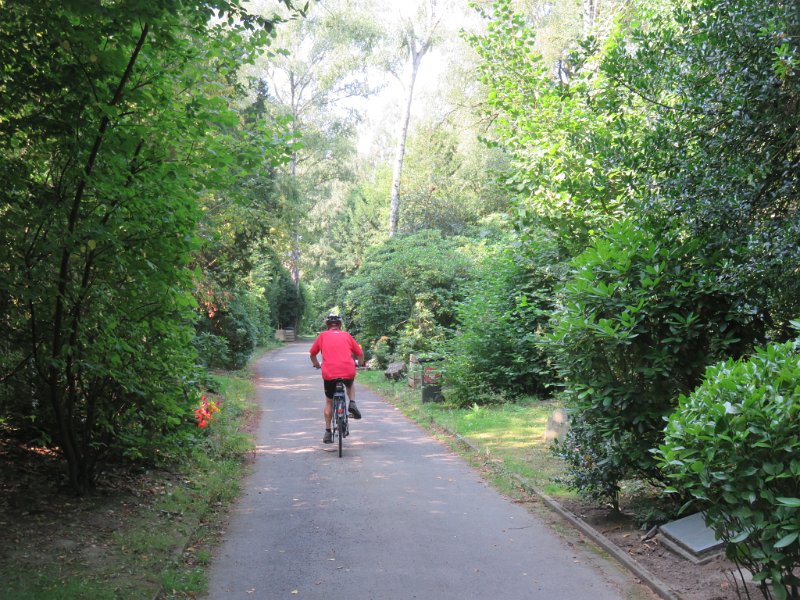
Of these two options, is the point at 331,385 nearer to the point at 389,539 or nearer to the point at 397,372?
the point at 389,539

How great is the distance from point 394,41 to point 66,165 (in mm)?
29421

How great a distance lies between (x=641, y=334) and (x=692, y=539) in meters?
1.82

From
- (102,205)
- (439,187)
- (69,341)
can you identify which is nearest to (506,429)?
(69,341)

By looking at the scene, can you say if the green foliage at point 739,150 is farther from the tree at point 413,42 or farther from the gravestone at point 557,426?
the tree at point 413,42

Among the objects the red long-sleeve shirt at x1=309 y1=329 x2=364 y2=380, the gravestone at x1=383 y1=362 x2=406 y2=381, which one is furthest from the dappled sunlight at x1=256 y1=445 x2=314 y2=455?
the gravestone at x1=383 y1=362 x2=406 y2=381

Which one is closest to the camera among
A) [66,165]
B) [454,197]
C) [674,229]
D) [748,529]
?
[748,529]

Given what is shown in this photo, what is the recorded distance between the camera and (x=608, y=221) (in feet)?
28.7

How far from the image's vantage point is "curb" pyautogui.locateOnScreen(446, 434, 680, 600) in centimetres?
498

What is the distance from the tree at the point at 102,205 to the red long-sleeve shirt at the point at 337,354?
3.56 meters

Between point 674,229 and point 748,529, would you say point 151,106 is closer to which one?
point 674,229

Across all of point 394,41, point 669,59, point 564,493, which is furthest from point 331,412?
point 394,41

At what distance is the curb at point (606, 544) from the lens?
16.3ft

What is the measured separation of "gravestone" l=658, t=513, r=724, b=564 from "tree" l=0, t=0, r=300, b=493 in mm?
4684

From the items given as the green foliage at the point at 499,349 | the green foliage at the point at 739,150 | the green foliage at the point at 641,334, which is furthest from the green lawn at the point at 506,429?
the green foliage at the point at 739,150
